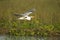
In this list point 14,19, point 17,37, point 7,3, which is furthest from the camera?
point 7,3

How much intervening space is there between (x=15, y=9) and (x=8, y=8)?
0.33 feet

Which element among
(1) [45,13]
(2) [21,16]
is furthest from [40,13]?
(2) [21,16]

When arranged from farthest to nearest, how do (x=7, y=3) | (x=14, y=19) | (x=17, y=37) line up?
1. (x=7, y=3)
2. (x=14, y=19)
3. (x=17, y=37)

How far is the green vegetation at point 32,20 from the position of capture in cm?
321

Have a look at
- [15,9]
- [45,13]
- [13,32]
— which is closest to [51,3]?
[45,13]

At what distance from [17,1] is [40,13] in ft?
1.41

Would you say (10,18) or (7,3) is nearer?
(10,18)

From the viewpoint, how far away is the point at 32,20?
3.42 m

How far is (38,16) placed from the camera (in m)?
3.50

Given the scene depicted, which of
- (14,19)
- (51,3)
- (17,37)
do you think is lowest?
(17,37)

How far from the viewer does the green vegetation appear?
3.21m

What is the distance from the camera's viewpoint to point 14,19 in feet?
11.2

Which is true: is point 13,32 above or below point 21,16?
below

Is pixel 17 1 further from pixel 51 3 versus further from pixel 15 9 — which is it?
pixel 51 3
